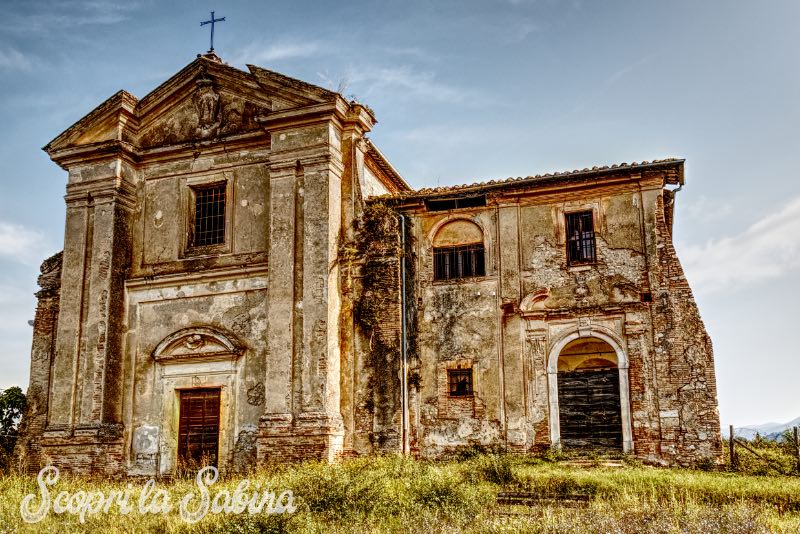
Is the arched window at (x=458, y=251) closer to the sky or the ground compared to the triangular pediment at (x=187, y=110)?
closer to the ground

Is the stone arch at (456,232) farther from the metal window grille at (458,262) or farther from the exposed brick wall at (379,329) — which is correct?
the exposed brick wall at (379,329)

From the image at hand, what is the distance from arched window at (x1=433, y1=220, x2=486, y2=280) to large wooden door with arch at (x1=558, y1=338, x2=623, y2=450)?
2723 mm

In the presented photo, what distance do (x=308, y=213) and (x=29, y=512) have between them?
25.8 feet

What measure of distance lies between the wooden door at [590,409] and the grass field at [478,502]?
104 cm

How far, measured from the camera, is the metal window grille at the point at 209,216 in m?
18.2

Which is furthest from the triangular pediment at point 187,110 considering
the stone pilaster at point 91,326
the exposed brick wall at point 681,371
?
the exposed brick wall at point 681,371

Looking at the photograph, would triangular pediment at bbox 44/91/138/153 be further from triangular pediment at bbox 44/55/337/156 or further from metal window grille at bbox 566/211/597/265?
metal window grille at bbox 566/211/597/265

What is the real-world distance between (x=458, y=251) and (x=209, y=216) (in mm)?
5850

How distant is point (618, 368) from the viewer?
1603 centimetres

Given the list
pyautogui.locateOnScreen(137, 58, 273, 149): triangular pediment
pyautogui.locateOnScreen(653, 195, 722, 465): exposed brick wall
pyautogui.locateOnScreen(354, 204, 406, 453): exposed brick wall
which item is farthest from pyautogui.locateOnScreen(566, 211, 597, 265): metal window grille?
pyautogui.locateOnScreen(137, 58, 273, 149): triangular pediment

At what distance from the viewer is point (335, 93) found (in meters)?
17.1

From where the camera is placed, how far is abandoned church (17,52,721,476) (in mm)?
15945

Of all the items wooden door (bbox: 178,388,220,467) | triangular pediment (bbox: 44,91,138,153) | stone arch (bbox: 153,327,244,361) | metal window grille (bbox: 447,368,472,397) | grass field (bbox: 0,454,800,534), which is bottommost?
grass field (bbox: 0,454,800,534)

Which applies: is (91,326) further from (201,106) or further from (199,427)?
(201,106)
